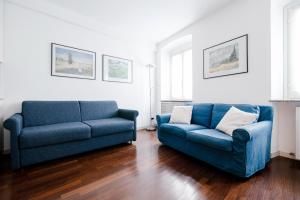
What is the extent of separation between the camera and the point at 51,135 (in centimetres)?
196

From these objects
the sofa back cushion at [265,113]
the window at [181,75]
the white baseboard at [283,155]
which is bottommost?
the white baseboard at [283,155]

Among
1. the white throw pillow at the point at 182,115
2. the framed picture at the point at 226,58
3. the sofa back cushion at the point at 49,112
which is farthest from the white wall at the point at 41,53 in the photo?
the framed picture at the point at 226,58

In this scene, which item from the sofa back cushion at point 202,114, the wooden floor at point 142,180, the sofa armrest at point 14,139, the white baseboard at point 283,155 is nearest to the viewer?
the wooden floor at point 142,180

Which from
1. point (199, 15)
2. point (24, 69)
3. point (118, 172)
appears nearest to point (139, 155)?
point (118, 172)

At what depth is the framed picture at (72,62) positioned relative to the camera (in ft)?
9.08

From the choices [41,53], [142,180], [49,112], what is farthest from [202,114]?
[41,53]

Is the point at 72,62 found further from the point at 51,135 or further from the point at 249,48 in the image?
the point at 249,48

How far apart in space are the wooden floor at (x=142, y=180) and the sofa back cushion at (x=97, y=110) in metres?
0.89

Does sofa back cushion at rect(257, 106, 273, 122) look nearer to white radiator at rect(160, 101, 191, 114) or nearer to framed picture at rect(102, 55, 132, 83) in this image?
white radiator at rect(160, 101, 191, 114)

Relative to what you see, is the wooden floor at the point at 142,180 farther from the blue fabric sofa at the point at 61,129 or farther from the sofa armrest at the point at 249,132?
the sofa armrest at the point at 249,132

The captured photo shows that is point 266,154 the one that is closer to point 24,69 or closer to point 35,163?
point 35,163

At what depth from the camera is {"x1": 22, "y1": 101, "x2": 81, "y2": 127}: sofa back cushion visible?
228 centimetres

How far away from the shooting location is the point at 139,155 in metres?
2.31

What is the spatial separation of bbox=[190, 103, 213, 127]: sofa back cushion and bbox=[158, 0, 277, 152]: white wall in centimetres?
42
